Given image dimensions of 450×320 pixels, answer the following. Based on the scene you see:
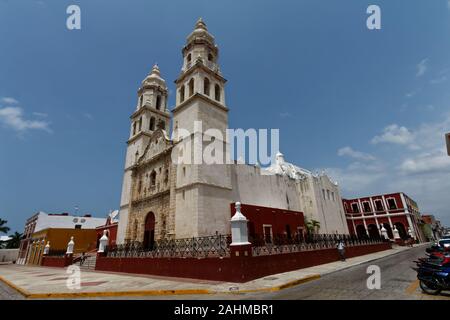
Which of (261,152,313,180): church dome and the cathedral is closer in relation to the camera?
the cathedral

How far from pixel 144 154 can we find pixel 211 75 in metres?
11.4

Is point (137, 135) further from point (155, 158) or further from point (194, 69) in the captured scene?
point (194, 69)

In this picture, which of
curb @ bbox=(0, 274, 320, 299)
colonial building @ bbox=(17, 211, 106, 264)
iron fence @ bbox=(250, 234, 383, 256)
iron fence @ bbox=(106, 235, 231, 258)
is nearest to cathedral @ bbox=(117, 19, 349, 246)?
iron fence @ bbox=(106, 235, 231, 258)

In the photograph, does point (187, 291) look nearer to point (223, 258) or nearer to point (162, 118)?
point (223, 258)

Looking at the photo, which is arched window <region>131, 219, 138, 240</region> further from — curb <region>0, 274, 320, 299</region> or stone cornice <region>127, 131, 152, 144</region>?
curb <region>0, 274, 320, 299</region>

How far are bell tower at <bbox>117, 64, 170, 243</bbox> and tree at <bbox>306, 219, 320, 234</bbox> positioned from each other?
861 inches

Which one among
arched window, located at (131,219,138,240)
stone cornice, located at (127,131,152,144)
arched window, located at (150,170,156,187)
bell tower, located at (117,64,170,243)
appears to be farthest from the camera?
stone cornice, located at (127,131,152,144)

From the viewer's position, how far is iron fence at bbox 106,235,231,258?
11883 millimetres

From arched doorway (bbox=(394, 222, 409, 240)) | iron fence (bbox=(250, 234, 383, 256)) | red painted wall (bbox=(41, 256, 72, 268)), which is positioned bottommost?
red painted wall (bbox=(41, 256, 72, 268))

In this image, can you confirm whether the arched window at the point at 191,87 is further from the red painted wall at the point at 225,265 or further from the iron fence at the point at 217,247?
the red painted wall at the point at 225,265

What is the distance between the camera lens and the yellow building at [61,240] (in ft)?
116

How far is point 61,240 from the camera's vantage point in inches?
1415
